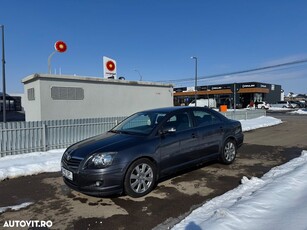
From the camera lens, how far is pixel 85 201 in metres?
4.41

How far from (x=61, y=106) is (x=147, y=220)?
886 centimetres

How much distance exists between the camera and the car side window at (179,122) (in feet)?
17.2

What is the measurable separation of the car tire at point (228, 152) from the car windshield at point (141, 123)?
6.62 feet

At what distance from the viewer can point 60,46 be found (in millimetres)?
13594

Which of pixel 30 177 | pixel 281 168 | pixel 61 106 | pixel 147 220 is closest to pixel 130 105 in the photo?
pixel 61 106

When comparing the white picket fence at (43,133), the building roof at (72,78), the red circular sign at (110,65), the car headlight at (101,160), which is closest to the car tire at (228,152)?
the car headlight at (101,160)

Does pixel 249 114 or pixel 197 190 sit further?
pixel 249 114

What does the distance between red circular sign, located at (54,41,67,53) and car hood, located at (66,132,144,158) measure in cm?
1023

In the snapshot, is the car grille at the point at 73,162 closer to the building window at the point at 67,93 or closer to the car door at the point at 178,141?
the car door at the point at 178,141

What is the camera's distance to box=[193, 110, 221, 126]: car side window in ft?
19.3

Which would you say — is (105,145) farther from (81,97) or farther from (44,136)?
A: (81,97)

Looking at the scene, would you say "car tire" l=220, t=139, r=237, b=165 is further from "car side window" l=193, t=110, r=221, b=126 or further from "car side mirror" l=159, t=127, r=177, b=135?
"car side mirror" l=159, t=127, r=177, b=135

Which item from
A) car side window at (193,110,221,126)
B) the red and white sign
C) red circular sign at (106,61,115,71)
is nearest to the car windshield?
car side window at (193,110,221,126)

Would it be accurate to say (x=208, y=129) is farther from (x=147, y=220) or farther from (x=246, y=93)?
(x=246, y=93)
